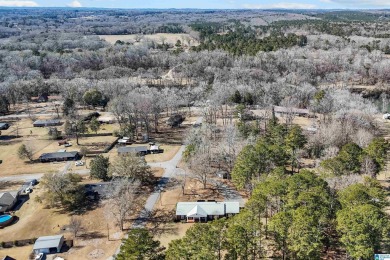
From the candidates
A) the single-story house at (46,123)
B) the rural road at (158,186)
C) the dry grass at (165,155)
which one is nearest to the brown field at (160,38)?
the single-story house at (46,123)

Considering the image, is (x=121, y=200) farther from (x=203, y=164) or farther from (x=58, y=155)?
(x=58, y=155)

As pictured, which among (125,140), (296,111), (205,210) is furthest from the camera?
(296,111)

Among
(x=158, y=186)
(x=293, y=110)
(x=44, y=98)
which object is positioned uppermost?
(x=44, y=98)

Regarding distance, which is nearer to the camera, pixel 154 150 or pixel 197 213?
pixel 197 213

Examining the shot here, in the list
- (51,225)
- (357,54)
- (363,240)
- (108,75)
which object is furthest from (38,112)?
(357,54)

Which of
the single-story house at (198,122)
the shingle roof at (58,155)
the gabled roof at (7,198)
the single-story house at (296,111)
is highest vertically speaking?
the single-story house at (296,111)

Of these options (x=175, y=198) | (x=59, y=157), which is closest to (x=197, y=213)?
(x=175, y=198)

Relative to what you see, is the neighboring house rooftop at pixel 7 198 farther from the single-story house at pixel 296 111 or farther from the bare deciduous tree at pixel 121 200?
the single-story house at pixel 296 111

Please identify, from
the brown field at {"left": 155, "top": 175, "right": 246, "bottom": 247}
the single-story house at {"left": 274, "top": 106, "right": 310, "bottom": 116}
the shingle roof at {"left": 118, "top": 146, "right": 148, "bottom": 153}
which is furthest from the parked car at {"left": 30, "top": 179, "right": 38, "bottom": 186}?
the single-story house at {"left": 274, "top": 106, "right": 310, "bottom": 116}
